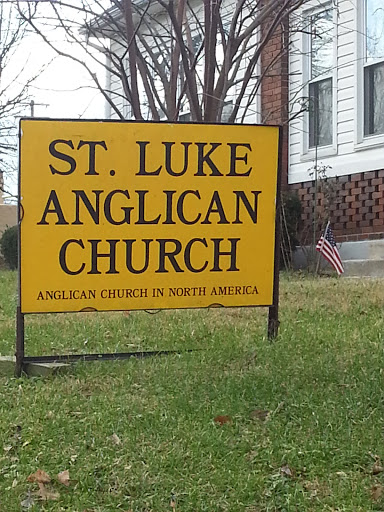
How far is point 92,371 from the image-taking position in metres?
5.59

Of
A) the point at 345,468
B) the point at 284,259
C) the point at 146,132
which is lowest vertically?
the point at 345,468

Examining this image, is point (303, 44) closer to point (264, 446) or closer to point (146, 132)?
point (146, 132)

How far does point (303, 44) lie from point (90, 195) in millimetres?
7846

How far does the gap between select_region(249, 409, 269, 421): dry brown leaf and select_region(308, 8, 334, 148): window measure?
27.6ft

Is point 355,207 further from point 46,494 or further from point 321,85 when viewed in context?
point 46,494

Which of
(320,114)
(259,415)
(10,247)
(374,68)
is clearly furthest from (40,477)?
(10,247)

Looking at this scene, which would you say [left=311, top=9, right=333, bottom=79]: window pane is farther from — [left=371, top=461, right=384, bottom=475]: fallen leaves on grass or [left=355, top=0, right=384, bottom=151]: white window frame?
[left=371, top=461, right=384, bottom=475]: fallen leaves on grass

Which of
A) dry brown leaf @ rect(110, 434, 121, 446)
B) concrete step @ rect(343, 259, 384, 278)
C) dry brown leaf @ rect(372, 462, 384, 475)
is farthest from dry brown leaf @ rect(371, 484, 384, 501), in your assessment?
concrete step @ rect(343, 259, 384, 278)

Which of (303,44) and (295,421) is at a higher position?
(303,44)

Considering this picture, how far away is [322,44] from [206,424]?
30.3ft

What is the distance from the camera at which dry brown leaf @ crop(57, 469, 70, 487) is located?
3.86 metres

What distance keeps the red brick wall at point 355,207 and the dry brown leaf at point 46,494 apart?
8324 mm

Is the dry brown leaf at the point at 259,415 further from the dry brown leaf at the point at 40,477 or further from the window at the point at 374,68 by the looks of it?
the window at the point at 374,68

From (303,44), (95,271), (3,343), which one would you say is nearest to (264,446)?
(95,271)
